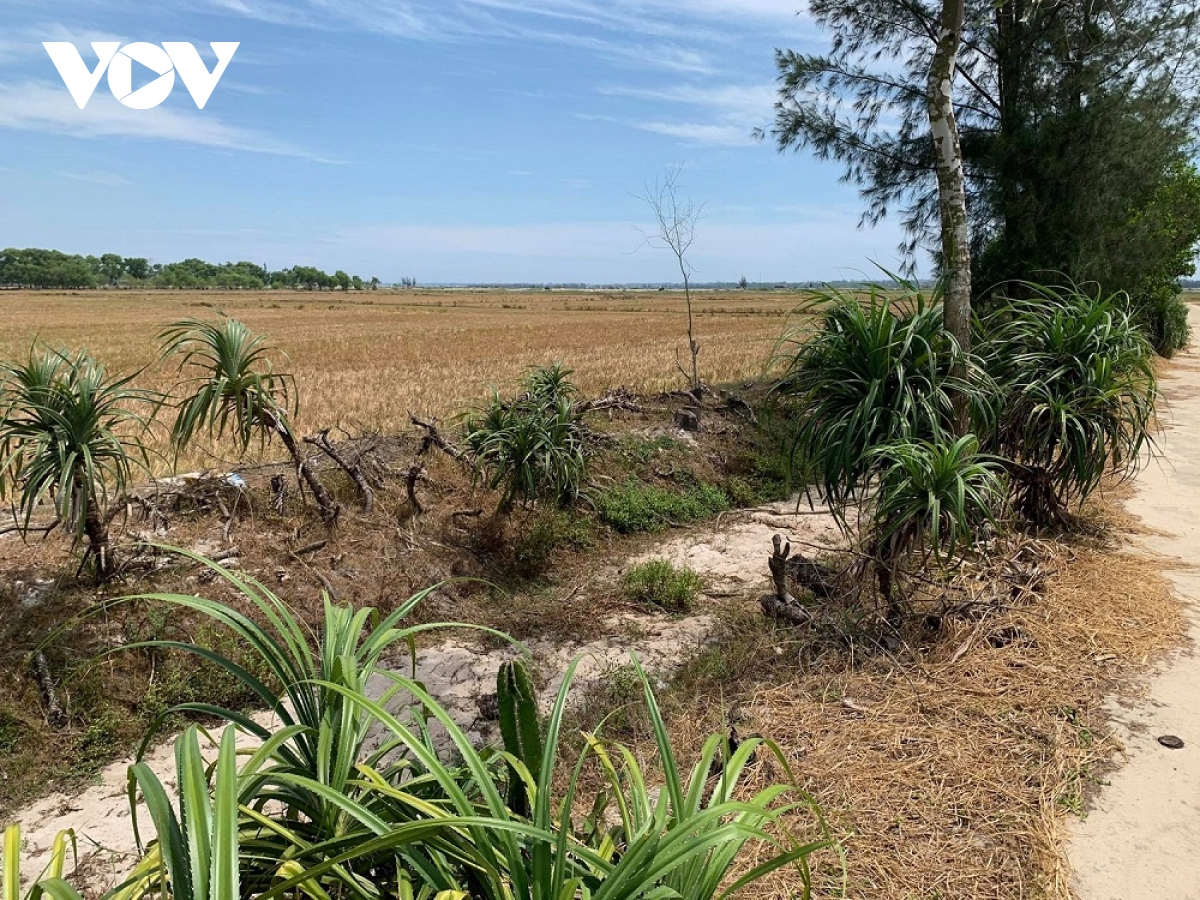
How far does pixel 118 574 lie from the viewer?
13.8 ft

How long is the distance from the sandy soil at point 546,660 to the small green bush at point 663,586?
0.14 m

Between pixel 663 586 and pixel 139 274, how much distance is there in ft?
480

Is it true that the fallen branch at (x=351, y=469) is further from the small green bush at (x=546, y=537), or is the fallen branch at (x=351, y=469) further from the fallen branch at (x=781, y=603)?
the fallen branch at (x=781, y=603)

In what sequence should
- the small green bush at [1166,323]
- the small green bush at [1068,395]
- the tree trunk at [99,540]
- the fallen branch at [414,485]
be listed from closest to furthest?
the tree trunk at [99,540], the small green bush at [1068,395], the fallen branch at [414,485], the small green bush at [1166,323]

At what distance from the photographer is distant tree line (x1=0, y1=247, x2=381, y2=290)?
341 ft

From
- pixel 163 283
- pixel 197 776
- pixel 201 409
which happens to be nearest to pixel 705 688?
pixel 197 776

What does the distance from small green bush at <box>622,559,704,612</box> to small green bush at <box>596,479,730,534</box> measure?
1.11m

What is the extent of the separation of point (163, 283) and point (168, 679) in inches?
5028

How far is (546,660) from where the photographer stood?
4.32 m

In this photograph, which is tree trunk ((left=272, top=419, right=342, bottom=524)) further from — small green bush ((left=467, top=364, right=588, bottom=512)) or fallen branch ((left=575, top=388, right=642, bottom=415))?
fallen branch ((left=575, top=388, right=642, bottom=415))

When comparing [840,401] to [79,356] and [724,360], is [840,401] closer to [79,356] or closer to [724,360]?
[79,356]

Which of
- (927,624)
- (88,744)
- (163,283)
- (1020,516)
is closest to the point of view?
(88,744)

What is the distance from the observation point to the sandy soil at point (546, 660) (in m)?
2.93

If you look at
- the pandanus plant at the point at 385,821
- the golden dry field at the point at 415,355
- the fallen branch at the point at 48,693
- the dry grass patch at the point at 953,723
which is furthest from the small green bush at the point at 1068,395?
the fallen branch at the point at 48,693
